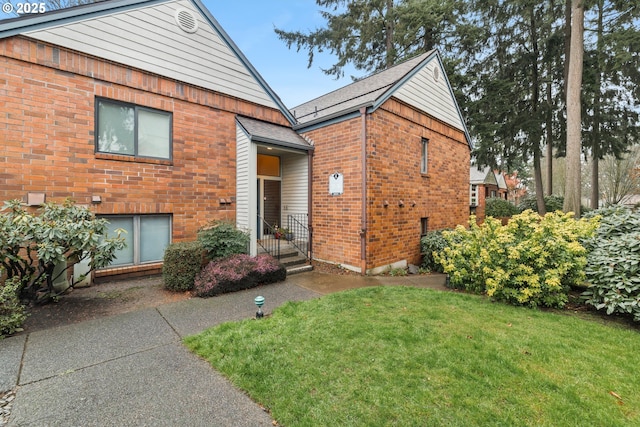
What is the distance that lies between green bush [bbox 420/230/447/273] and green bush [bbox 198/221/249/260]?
5916 mm

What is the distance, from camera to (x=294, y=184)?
938 cm

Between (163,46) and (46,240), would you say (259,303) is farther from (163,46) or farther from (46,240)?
(163,46)

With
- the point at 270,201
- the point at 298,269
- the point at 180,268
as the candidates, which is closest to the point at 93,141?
the point at 180,268

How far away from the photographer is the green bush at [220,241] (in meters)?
6.22

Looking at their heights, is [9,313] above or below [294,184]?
below

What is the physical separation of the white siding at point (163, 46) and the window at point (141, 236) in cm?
359

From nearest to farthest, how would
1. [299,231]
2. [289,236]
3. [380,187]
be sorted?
1. [380,187]
2. [299,231]
3. [289,236]

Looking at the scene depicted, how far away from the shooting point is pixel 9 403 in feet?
7.85

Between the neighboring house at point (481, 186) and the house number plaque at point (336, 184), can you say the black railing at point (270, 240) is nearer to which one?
the house number plaque at point (336, 184)

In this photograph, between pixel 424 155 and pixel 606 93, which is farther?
pixel 606 93

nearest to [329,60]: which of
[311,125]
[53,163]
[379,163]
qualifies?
[311,125]

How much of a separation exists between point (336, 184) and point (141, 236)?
207 inches

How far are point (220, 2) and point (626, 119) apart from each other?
2102 cm

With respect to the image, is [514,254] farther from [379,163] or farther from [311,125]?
[311,125]
